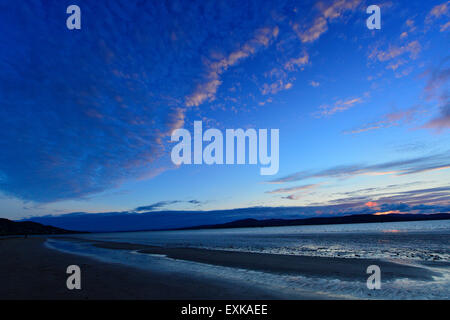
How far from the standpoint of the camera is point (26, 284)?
14500mm

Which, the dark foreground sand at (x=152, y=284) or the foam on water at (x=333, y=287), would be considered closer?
the foam on water at (x=333, y=287)

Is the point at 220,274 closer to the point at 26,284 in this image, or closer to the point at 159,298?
the point at 159,298

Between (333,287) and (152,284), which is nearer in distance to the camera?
(333,287)

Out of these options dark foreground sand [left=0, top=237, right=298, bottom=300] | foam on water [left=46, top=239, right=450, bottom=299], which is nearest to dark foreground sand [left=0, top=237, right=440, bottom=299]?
dark foreground sand [left=0, top=237, right=298, bottom=300]

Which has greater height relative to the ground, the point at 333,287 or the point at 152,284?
the point at 333,287

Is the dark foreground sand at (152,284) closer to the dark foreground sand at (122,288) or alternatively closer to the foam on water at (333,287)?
the dark foreground sand at (122,288)

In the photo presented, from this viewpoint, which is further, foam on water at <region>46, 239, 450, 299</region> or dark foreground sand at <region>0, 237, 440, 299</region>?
dark foreground sand at <region>0, 237, 440, 299</region>

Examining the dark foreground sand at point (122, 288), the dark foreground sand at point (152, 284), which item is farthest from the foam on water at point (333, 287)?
the dark foreground sand at point (122, 288)

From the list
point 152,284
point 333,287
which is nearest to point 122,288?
point 152,284

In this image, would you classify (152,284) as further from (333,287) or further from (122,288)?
(333,287)

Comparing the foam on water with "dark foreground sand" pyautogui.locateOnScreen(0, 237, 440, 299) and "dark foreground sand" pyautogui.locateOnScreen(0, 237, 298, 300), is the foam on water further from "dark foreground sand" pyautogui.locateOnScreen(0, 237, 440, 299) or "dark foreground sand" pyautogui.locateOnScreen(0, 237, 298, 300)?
"dark foreground sand" pyautogui.locateOnScreen(0, 237, 298, 300)
